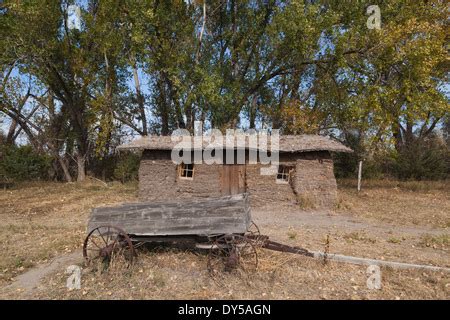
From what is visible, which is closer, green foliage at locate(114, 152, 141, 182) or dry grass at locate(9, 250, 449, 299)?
dry grass at locate(9, 250, 449, 299)

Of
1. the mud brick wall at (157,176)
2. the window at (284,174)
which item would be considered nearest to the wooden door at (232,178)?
the window at (284,174)

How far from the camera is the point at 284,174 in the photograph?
13906mm

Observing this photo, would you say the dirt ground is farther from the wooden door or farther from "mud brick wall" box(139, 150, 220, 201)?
"mud brick wall" box(139, 150, 220, 201)

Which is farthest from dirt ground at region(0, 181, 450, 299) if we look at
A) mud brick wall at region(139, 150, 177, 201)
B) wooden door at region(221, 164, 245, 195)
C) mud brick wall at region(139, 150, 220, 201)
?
mud brick wall at region(139, 150, 177, 201)

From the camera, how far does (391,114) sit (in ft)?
53.3

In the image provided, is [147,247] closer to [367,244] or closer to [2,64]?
[367,244]

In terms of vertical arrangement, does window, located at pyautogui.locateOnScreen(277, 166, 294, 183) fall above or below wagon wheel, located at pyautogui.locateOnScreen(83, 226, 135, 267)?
above

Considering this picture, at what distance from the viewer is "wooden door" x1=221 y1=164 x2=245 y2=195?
549 inches

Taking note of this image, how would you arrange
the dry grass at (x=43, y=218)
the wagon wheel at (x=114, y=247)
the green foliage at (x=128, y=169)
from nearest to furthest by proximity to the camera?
the wagon wheel at (x=114, y=247) → the dry grass at (x=43, y=218) → the green foliage at (x=128, y=169)

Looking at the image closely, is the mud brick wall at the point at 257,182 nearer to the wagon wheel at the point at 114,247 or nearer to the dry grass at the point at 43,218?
the dry grass at the point at 43,218

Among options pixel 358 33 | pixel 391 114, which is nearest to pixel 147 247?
pixel 391 114

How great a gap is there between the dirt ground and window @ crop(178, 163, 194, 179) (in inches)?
131

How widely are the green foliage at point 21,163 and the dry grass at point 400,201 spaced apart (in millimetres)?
19922

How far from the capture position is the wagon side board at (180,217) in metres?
6.25
